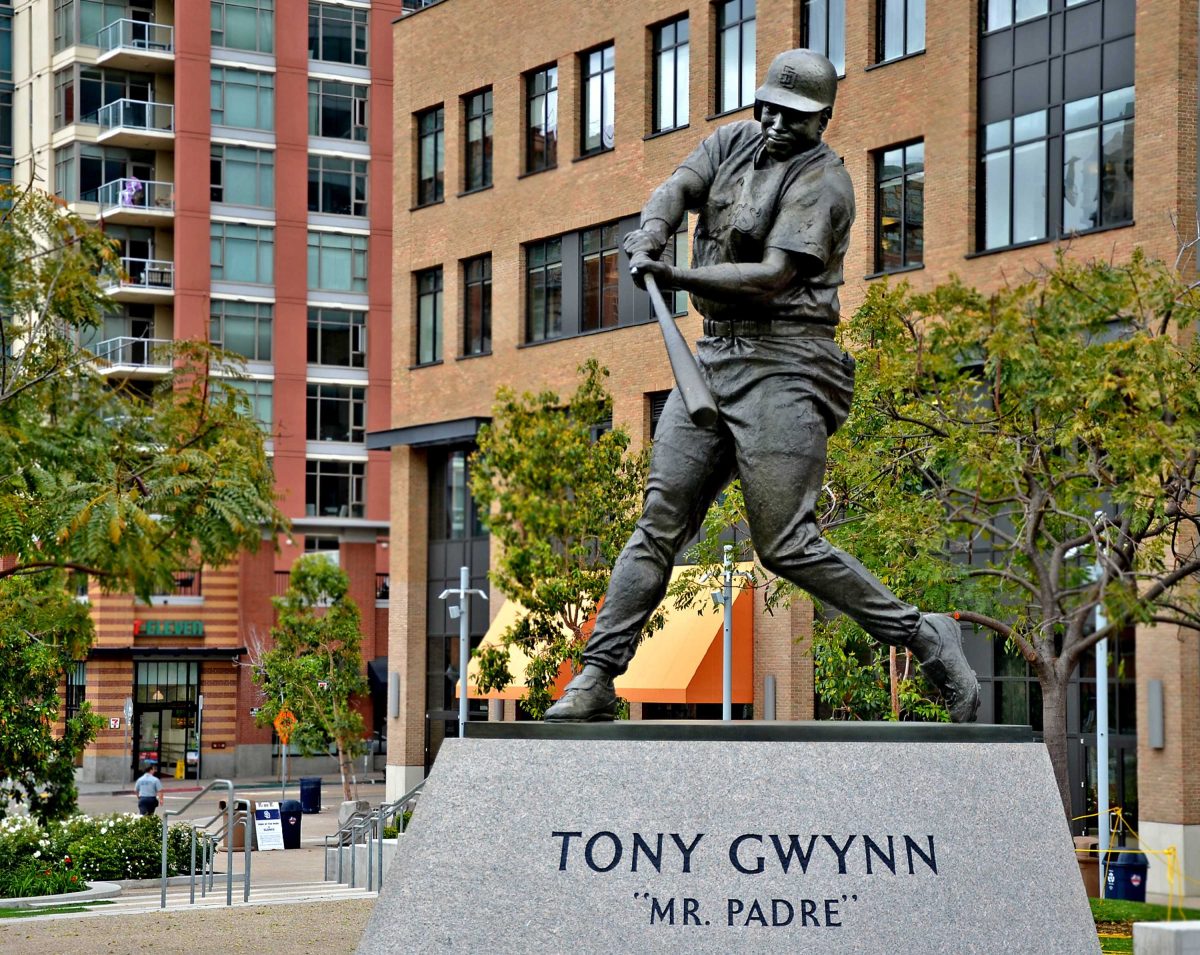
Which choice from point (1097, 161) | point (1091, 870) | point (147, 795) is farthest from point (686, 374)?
point (147, 795)

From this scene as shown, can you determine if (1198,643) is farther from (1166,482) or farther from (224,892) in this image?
(224,892)

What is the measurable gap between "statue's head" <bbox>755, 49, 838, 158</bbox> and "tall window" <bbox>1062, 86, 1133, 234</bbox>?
23.3m

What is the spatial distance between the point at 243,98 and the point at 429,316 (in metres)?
21.5

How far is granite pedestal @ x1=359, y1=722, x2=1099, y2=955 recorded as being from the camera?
28.4 feet

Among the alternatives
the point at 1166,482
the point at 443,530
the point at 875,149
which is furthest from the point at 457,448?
the point at 1166,482

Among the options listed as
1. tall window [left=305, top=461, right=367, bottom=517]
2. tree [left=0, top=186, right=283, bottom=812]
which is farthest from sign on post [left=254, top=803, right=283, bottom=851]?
tall window [left=305, top=461, right=367, bottom=517]

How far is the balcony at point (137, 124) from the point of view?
67.1m

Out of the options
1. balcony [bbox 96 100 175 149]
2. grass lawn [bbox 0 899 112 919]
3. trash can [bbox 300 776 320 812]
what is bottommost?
trash can [bbox 300 776 320 812]

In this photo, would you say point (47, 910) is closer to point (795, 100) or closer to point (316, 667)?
point (795, 100)

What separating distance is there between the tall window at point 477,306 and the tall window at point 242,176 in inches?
867

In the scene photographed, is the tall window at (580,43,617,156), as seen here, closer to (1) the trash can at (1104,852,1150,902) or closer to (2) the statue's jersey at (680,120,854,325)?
(1) the trash can at (1104,852,1150,902)

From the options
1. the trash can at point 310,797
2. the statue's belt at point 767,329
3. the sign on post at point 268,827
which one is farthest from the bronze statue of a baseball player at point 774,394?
the trash can at point 310,797

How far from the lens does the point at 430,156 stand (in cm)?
5044

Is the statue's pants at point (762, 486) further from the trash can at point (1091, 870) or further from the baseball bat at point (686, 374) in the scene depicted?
the trash can at point (1091, 870)
